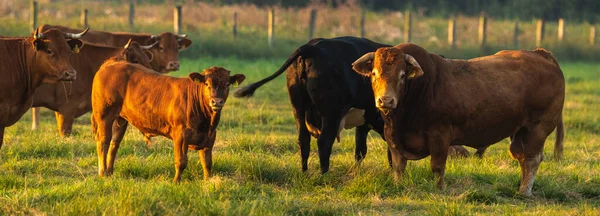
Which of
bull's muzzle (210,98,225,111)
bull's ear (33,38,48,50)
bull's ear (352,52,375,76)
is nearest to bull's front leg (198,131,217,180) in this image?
bull's muzzle (210,98,225,111)

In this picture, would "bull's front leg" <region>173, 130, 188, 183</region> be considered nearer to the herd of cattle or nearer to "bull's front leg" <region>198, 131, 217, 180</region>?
the herd of cattle

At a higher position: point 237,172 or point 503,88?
point 503,88

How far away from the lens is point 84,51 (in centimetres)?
1173

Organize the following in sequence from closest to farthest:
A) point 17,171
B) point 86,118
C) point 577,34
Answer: point 17,171 → point 86,118 → point 577,34

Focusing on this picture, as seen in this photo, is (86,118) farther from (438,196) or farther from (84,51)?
(438,196)

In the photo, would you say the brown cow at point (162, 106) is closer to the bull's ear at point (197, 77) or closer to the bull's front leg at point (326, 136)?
the bull's ear at point (197, 77)

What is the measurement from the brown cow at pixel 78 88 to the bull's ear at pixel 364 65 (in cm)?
422

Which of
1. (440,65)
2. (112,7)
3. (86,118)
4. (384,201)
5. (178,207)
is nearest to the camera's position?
(178,207)

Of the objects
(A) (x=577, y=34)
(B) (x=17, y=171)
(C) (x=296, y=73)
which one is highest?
(C) (x=296, y=73)

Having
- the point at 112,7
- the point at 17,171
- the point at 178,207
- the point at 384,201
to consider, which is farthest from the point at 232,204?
the point at 112,7

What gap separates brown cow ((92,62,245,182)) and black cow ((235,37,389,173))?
0.61 meters

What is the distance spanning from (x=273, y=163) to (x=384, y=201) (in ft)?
4.89

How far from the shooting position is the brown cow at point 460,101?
766 cm

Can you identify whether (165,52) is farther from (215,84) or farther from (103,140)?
(215,84)
